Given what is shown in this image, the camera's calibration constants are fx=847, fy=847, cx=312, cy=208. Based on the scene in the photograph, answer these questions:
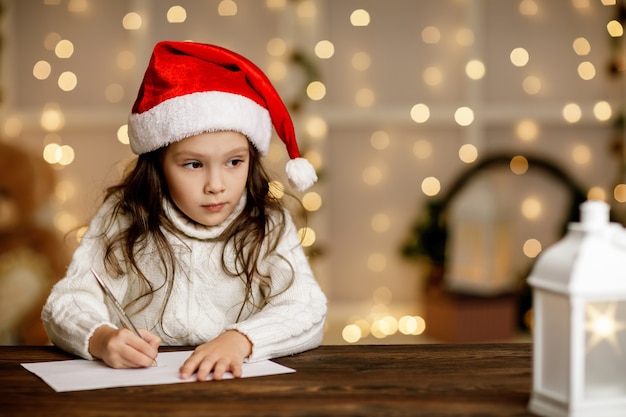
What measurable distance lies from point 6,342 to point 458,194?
1915 millimetres

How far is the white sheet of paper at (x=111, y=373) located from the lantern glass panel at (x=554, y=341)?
0.36 meters

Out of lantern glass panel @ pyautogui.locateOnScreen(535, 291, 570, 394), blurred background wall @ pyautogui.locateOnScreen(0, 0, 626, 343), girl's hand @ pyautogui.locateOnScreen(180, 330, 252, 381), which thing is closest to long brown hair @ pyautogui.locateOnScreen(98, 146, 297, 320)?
girl's hand @ pyautogui.locateOnScreen(180, 330, 252, 381)

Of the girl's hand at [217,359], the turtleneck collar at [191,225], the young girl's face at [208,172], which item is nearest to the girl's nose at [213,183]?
the young girl's face at [208,172]

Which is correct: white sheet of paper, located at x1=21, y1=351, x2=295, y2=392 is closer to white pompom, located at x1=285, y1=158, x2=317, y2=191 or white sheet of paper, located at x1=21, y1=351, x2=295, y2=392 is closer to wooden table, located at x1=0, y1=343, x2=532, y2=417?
wooden table, located at x1=0, y1=343, x2=532, y2=417

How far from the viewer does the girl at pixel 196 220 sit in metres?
1.54

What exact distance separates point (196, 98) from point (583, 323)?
2.89 feet

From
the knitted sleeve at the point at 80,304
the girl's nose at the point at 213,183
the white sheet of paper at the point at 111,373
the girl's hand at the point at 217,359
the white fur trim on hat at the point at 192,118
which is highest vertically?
the white fur trim on hat at the point at 192,118

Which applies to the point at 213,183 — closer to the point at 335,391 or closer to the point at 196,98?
the point at 196,98

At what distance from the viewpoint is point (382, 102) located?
3.88 metres

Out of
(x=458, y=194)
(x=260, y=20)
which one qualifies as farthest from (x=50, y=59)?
(x=458, y=194)

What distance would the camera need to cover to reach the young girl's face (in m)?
1.54

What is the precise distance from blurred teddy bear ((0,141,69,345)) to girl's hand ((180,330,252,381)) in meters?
1.99

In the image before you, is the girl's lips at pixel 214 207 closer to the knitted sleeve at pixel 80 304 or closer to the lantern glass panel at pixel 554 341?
the knitted sleeve at pixel 80 304

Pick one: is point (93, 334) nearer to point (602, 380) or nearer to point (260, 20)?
point (602, 380)
